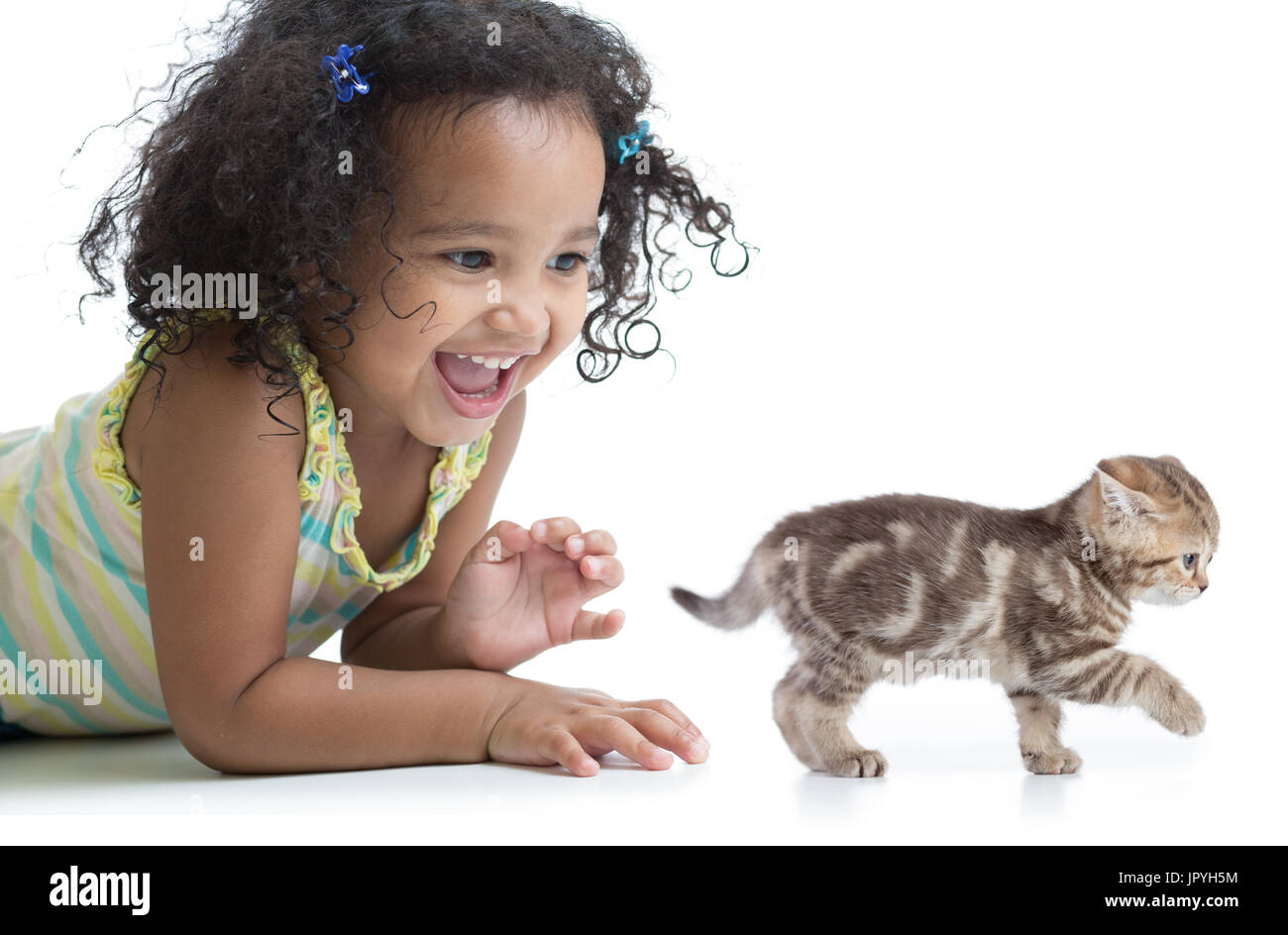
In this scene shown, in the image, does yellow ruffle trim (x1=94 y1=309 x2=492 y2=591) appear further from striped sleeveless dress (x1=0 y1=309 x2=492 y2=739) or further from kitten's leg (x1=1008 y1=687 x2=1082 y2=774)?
kitten's leg (x1=1008 y1=687 x2=1082 y2=774)

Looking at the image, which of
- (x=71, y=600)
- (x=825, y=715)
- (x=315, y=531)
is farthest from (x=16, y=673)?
(x=825, y=715)

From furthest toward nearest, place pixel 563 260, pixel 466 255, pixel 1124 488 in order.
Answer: pixel 563 260 < pixel 466 255 < pixel 1124 488

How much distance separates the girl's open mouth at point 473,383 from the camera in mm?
1782

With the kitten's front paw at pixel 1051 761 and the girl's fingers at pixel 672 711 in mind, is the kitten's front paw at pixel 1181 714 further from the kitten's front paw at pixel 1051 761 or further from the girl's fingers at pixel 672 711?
the girl's fingers at pixel 672 711

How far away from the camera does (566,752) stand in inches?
63.6

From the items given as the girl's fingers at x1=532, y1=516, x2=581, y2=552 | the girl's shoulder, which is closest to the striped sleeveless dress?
the girl's shoulder

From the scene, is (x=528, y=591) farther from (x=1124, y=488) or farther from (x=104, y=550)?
(x=1124, y=488)

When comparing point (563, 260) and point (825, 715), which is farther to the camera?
point (563, 260)

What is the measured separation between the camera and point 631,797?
4.92 ft

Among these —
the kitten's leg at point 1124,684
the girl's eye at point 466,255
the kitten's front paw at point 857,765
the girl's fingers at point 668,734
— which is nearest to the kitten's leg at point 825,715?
the kitten's front paw at point 857,765

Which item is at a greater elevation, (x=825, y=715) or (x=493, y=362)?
(x=493, y=362)

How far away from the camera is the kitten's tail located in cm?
179

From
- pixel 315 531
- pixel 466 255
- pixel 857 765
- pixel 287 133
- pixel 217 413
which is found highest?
pixel 287 133

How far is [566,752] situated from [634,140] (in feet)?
2.85
